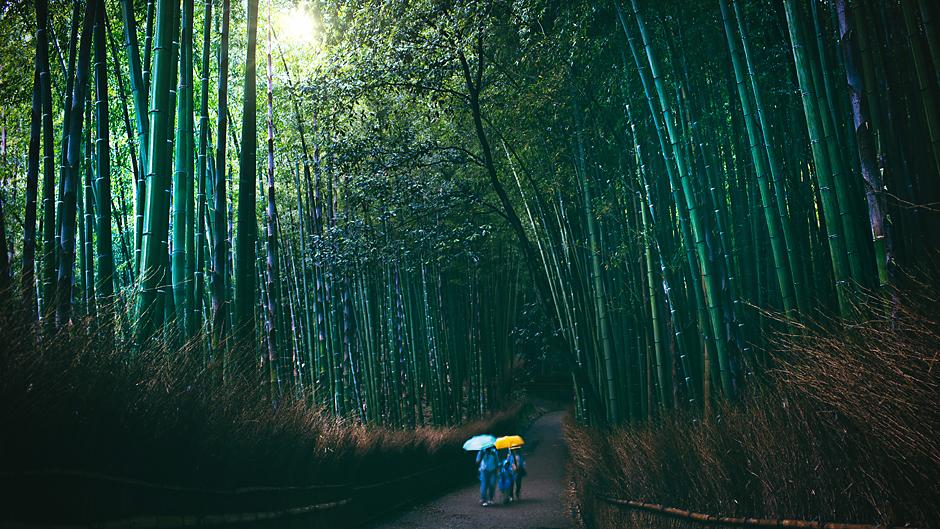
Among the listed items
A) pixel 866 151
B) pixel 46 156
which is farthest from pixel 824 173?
pixel 46 156

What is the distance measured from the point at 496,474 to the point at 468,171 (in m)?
3.37

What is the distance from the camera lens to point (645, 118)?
5.54m

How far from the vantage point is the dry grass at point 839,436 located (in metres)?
1.76

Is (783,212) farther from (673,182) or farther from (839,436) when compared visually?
(839,436)

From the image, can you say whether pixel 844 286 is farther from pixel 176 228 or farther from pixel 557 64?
pixel 557 64

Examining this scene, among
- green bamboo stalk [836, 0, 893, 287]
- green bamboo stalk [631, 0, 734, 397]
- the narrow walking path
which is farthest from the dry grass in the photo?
the narrow walking path

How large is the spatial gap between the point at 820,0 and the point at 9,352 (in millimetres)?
3699

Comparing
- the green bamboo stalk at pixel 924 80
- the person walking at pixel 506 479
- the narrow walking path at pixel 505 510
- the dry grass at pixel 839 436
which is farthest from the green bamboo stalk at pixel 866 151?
the person walking at pixel 506 479

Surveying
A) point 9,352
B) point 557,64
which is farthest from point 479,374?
point 9,352

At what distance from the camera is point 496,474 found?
816 cm

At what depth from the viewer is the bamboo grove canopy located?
290 centimetres

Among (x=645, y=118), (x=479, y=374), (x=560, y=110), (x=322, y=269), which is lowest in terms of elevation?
(x=479, y=374)

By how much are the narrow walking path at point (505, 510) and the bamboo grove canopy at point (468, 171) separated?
129 cm

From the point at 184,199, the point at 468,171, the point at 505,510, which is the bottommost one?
the point at 505,510
